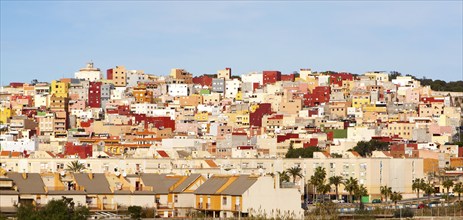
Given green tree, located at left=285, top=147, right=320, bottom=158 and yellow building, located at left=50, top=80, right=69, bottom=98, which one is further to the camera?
yellow building, located at left=50, top=80, right=69, bottom=98

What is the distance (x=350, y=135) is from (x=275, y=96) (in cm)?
2502

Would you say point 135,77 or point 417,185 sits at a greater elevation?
point 135,77

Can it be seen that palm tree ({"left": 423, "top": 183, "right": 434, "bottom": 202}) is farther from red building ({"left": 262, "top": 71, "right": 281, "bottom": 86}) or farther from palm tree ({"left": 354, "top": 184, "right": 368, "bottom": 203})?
red building ({"left": 262, "top": 71, "right": 281, "bottom": 86})

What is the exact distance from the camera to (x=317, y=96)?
Result: 404 ft

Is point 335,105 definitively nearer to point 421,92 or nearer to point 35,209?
point 421,92

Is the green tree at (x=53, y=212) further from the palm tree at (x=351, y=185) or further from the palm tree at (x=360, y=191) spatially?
the palm tree at (x=351, y=185)

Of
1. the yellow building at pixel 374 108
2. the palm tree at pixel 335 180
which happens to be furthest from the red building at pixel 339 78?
the palm tree at pixel 335 180

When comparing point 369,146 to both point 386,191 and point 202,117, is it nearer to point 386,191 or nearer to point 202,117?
point 386,191

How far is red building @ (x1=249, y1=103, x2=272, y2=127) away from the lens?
112m

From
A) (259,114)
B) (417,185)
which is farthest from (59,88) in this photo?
(417,185)

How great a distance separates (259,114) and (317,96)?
11211 mm

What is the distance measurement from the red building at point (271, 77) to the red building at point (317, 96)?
13087mm

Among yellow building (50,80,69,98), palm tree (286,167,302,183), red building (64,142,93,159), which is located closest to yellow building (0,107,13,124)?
yellow building (50,80,69,98)

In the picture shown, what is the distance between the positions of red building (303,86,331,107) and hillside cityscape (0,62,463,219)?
0.70 ft
